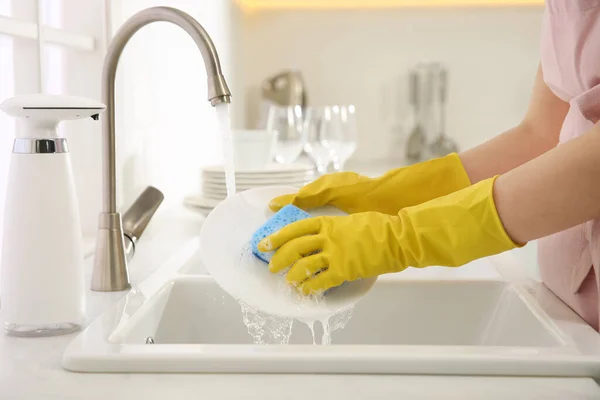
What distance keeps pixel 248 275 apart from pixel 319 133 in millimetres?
1426

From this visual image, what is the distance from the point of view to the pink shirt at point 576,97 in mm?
872

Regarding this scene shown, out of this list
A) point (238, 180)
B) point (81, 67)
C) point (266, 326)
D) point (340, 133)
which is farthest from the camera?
point (340, 133)

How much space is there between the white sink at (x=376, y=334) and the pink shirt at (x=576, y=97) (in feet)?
0.10

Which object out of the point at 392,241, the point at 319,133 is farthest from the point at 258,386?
the point at 319,133

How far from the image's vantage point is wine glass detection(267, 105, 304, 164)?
90.7 inches

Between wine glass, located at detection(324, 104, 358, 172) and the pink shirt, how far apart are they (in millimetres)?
1292

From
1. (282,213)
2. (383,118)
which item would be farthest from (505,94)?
(282,213)

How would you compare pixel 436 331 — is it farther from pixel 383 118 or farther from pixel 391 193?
pixel 383 118

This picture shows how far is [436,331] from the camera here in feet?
3.53

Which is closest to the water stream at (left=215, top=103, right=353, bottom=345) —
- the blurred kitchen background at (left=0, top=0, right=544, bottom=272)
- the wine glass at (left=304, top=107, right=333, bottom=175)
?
the wine glass at (left=304, top=107, right=333, bottom=175)

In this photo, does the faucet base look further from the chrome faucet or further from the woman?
the woman

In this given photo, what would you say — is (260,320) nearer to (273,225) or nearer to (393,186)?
(273,225)

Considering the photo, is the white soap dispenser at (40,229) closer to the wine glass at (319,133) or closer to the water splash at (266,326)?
the water splash at (266,326)

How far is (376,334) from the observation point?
1084 millimetres
